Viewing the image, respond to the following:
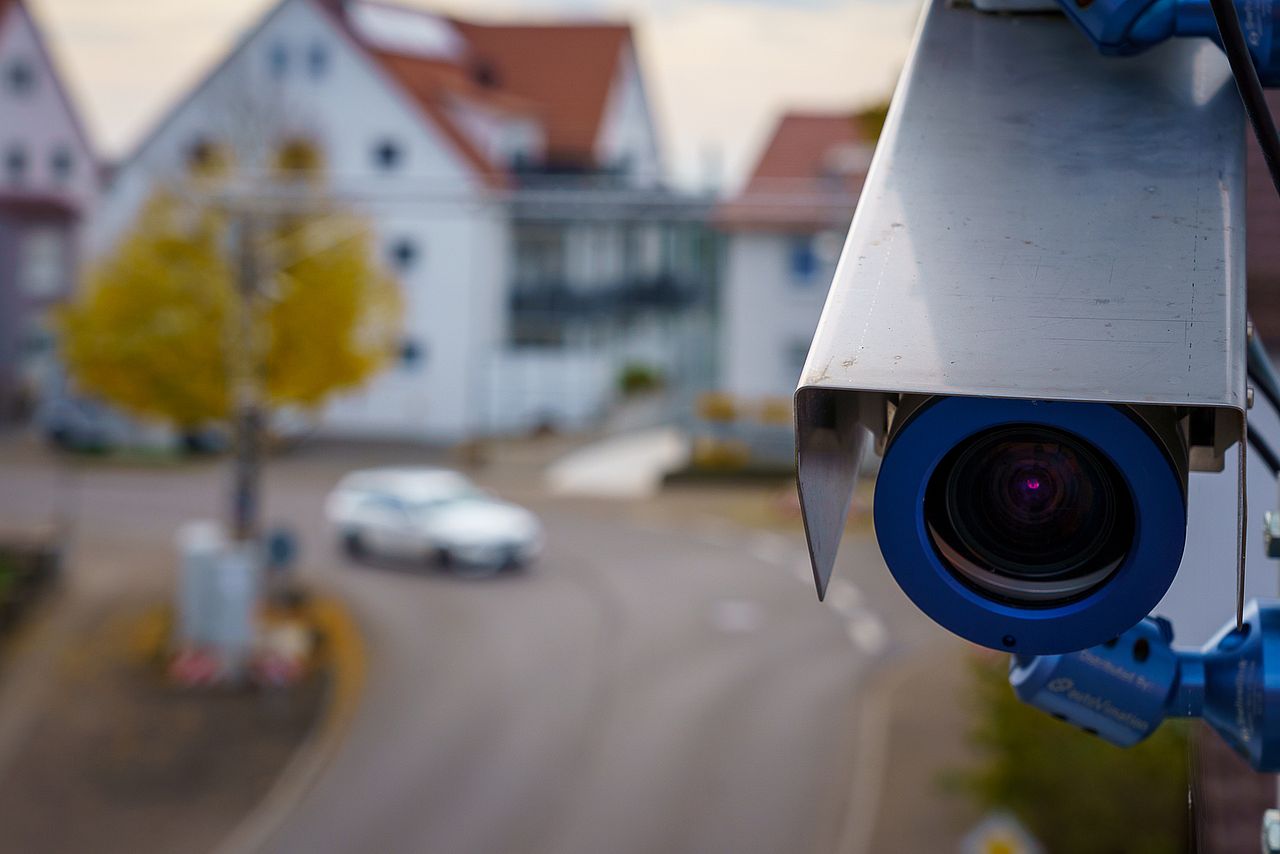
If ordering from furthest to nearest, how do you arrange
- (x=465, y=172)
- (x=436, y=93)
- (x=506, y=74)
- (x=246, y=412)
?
(x=506, y=74) → (x=436, y=93) → (x=465, y=172) → (x=246, y=412)

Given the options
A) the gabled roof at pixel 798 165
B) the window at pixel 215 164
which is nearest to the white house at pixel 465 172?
the gabled roof at pixel 798 165

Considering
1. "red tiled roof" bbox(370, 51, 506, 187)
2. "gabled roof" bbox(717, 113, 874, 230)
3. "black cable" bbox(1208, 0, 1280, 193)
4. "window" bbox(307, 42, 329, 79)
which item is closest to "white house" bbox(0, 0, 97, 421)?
"window" bbox(307, 42, 329, 79)

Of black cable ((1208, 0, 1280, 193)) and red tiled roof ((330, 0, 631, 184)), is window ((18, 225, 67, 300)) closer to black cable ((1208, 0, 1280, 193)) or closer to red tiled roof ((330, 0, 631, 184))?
red tiled roof ((330, 0, 631, 184))

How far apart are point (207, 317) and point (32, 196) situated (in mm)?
19940

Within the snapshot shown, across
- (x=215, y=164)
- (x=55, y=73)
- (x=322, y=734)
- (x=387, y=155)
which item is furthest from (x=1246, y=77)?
(x=55, y=73)

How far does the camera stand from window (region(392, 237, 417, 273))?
36.8m

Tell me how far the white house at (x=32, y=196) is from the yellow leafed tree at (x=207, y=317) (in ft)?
53.9

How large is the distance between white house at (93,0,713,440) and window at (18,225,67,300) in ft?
16.1

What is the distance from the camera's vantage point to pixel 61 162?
4056 centimetres

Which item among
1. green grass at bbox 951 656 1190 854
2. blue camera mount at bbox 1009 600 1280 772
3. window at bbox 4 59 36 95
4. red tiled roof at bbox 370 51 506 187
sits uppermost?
window at bbox 4 59 36 95

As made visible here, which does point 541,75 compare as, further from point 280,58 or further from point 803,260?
point 803,260

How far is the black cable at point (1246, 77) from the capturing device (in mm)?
1912

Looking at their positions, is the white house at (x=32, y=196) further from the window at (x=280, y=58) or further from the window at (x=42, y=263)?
the window at (x=280, y=58)

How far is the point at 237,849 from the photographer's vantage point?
40.1 feet
